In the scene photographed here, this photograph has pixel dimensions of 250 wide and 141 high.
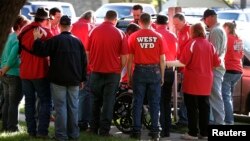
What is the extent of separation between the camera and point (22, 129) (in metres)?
9.56

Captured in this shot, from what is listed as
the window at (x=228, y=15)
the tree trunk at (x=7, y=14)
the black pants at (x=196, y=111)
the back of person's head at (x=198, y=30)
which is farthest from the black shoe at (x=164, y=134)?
the window at (x=228, y=15)

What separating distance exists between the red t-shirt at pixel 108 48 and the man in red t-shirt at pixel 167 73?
28.2 inches

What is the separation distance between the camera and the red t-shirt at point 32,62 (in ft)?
27.5

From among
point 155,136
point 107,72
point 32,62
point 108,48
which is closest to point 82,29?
point 108,48

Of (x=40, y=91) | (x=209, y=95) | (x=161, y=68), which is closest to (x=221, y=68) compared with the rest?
(x=209, y=95)

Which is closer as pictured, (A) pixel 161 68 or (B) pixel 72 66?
(B) pixel 72 66

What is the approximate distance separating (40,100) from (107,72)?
1155 mm

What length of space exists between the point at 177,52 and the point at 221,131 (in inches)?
129

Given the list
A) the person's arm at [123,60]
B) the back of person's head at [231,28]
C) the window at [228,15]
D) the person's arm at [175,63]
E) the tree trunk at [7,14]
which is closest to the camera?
the tree trunk at [7,14]

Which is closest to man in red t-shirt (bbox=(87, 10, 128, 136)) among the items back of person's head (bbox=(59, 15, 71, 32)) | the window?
back of person's head (bbox=(59, 15, 71, 32))

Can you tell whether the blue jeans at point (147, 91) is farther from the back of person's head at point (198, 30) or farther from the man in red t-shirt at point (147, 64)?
the back of person's head at point (198, 30)

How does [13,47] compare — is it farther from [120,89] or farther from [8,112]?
[120,89]

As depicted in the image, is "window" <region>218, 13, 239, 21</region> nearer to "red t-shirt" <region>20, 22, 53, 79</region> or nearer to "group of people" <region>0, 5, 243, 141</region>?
"group of people" <region>0, 5, 243, 141</region>

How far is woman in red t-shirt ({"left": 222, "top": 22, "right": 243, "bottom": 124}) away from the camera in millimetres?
10117
